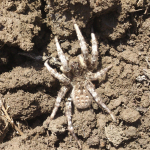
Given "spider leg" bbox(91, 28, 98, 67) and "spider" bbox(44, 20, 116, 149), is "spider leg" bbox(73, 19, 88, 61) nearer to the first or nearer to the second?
"spider" bbox(44, 20, 116, 149)

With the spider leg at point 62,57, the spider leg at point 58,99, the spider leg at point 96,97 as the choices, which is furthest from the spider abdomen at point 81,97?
the spider leg at point 62,57

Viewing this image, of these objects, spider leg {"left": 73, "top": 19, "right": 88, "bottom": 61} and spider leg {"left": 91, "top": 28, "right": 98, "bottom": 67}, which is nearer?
spider leg {"left": 73, "top": 19, "right": 88, "bottom": 61}

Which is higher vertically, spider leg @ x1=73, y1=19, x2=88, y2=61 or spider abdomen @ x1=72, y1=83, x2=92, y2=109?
spider leg @ x1=73, y1=19, x2=88, y2=61

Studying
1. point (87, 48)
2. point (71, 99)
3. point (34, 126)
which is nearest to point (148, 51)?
point (87, 48)

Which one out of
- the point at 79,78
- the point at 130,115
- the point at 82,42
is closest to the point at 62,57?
the point at 82,42

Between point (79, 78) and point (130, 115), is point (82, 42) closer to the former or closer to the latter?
point (79, 78)

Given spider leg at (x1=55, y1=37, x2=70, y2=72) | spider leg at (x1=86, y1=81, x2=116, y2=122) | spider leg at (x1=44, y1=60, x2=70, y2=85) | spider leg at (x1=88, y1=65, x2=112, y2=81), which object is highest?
spider leg at (x1=55, y1=37, x2=70, y2=72)

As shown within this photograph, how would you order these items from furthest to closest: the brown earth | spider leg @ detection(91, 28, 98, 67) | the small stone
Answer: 1. spider leg @ detection(91, 28, 98, 67)
2. the small stone
3. the brown earth

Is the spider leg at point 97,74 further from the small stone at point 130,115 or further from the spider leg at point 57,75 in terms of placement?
the small stone at point 130,115

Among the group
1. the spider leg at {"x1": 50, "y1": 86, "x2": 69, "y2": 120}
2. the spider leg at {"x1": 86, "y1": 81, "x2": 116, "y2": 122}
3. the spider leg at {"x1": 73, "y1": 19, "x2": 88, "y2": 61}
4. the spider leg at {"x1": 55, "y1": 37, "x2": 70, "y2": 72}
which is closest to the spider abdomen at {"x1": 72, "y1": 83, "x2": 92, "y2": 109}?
the spider leg at {"x1": 86, "y1": 81, "x2": 116, "y2": 122}
